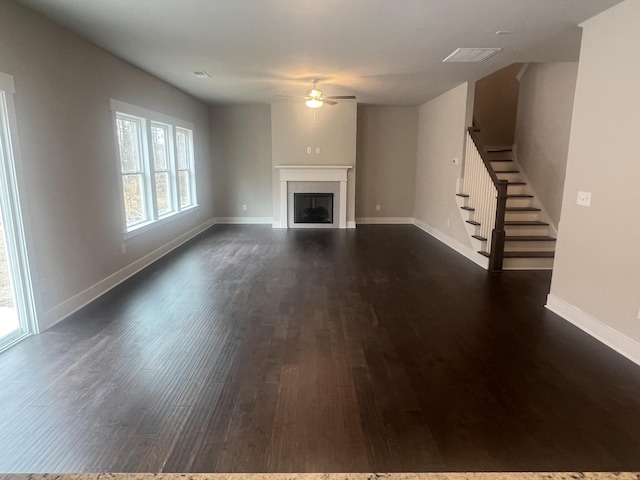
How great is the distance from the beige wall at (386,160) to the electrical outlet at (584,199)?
537cm

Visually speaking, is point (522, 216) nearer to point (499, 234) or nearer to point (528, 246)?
point (528, 246)

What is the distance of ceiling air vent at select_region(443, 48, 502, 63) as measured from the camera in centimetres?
414

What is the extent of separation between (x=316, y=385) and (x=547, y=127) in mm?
5455

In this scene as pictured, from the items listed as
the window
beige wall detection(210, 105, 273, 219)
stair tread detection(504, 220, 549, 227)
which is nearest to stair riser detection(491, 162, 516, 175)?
stair tread detection(504, 220, 549, 227)

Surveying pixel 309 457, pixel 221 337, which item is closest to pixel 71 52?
pixel 221 337

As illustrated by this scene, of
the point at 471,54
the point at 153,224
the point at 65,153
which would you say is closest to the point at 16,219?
the point at 65,153

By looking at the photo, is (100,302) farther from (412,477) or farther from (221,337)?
(412,477)

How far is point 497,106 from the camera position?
7328 millimetres

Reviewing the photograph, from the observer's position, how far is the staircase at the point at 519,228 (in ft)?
17.0

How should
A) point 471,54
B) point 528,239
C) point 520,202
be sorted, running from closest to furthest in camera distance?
point 471,54, point 528,239, point 520,202

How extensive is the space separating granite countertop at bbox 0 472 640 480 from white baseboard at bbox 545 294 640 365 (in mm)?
1418

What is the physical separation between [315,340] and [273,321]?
1.78ft

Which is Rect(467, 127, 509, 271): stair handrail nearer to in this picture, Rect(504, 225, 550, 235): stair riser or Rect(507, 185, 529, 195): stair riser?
Rect(504, 225, 550, 235): stair riser

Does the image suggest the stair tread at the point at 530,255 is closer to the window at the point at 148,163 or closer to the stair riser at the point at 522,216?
the stair riser at the point at 522,216
